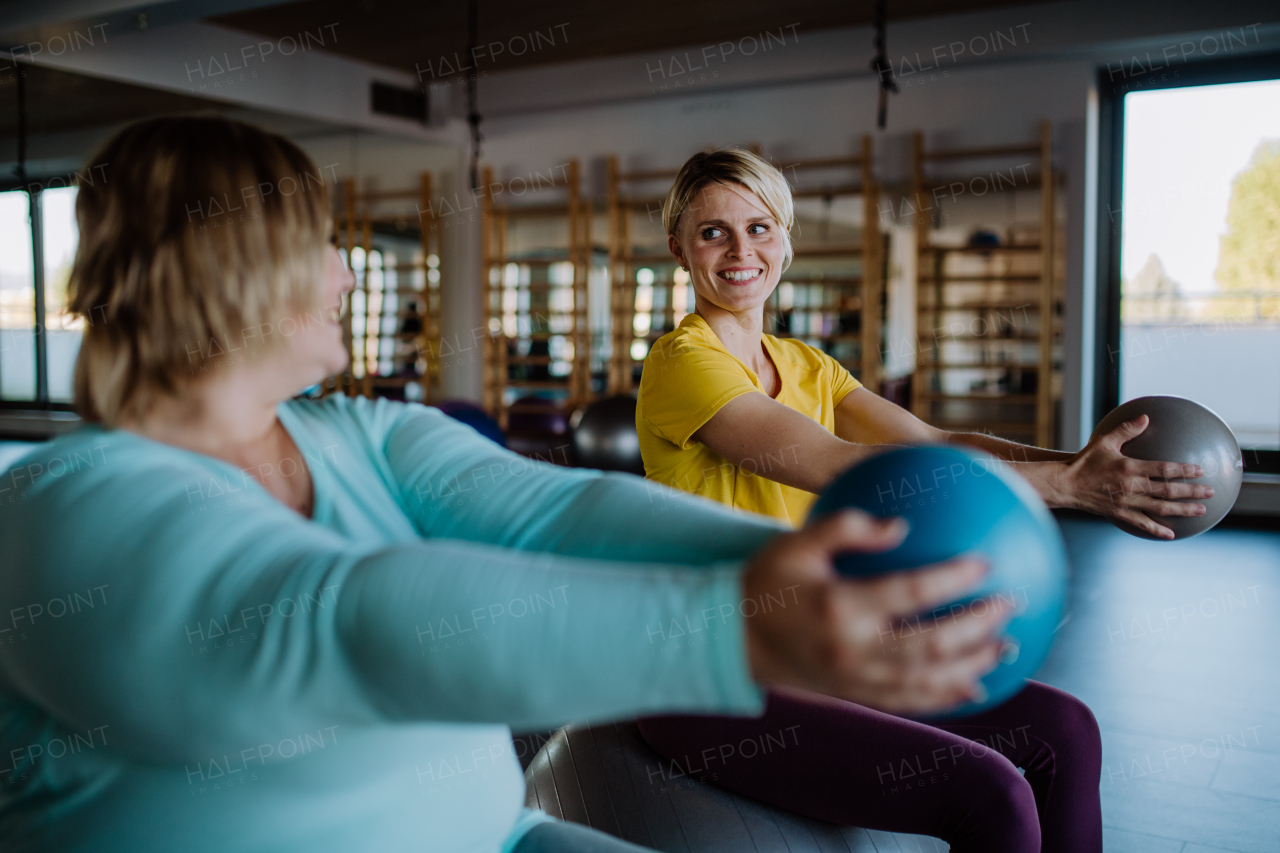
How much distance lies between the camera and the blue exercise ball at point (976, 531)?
641 mm

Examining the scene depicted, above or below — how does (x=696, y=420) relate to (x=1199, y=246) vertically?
below

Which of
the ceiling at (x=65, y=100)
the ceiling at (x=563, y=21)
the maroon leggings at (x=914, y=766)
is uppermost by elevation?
the ceiling at (x=563, y=21)

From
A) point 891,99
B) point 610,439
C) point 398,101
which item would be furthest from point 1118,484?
point 398,101

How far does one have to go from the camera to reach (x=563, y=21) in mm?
6559

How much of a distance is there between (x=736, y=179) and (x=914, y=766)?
41.8 inches

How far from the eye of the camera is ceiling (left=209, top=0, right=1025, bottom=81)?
241 inches

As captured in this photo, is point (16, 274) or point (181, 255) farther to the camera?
point (16, 274)

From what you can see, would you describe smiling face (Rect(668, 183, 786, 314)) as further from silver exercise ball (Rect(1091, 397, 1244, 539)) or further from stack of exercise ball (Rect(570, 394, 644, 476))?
stack of exercise ball (Rect(570, 394, 644, 476))

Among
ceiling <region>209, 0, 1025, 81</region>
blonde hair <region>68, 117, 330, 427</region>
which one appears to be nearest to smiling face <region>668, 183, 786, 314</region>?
blonde hair <region>68, 117, 330, 427</region>

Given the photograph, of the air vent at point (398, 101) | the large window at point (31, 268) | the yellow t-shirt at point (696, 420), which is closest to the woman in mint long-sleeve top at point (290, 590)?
the yellow t-shirt at point (696, 420)

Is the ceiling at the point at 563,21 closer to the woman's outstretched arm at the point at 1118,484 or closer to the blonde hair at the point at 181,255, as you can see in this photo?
the woman's outstretched arm at the point at 1118,484

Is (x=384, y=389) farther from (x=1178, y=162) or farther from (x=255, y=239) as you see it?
(x=255, y=239)

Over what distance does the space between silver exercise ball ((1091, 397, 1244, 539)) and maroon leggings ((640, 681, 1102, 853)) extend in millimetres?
366

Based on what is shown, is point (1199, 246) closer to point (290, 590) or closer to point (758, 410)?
point (758, 410)
